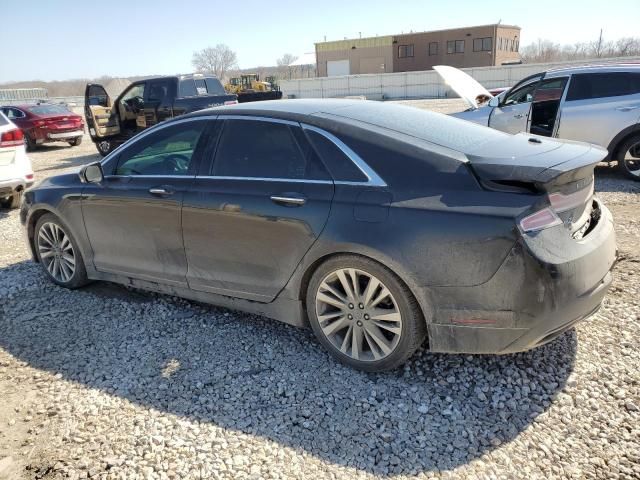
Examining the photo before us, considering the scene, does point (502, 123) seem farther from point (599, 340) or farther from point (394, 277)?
point (394, 277)

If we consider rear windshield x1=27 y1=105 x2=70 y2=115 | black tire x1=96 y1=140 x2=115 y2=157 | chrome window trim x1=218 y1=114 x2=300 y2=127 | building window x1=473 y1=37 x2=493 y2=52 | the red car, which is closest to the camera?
chrome window trim x1=218 y1=114 x2=300 y2=127

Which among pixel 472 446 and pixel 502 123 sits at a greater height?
pixel 502 123

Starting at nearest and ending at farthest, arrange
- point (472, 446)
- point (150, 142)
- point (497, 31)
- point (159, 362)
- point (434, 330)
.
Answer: point (472, 446), point (434, 330), point (159, 362), point (150, 142), point (497, 31)

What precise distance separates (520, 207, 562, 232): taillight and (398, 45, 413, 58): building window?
61.6m

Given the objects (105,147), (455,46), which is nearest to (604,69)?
(105,147)

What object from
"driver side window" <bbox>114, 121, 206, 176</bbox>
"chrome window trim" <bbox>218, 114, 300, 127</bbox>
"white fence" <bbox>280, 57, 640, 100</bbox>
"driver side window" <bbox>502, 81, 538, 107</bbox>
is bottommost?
"white fence" <bbox>280, 57, 640, 100</bbox>

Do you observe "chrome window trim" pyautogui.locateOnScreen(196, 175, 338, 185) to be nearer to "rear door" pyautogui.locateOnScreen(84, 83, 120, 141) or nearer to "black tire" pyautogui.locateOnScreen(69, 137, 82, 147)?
"rear door" pyautogui.locateOnScreen(84, 83, 120, 141)

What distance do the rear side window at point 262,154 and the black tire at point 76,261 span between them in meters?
1.83

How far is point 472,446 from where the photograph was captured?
8.46 ft

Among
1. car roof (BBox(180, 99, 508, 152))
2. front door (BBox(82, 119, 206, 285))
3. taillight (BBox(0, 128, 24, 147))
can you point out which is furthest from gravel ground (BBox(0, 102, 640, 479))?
taillight (BBox(0, 128, 24, 147))

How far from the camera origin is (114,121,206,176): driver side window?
3.92 m

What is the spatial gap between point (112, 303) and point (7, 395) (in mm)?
1324

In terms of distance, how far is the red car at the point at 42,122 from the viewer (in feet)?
53.9

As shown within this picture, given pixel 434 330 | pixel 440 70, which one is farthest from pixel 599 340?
pixel 440 70
